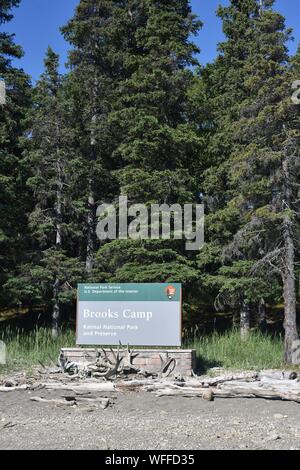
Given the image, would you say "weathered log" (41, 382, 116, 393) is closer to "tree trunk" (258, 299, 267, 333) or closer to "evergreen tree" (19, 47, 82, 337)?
"evergreen tree" (19, 47, 82, 337)

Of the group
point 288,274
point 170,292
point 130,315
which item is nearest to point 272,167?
point 288,274

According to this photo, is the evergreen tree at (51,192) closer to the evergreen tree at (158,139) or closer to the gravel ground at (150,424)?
the evergreen tree at (158,139)

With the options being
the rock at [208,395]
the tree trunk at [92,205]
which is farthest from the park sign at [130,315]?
the tree trunk at [92,205]

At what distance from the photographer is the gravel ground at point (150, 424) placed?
694 cm

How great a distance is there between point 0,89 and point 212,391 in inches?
617

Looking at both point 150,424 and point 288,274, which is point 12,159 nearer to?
point 288,274

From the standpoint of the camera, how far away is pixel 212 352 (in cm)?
1578

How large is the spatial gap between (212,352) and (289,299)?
9.16ft

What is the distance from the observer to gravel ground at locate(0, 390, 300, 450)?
6.94 metres

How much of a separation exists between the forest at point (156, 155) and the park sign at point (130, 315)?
3.81 metres

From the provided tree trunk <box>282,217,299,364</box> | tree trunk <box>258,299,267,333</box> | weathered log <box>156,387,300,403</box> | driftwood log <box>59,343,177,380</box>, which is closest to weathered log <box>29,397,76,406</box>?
weathered log <box>156,387,300,403</box>
